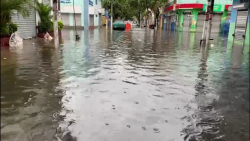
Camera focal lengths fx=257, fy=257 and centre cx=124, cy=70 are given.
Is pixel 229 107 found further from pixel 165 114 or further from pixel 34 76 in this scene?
pixel 34 76

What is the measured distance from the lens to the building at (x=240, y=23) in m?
15.7

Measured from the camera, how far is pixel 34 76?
19.0 feet

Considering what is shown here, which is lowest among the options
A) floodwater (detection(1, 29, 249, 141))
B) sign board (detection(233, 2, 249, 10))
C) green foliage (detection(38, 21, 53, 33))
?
A: floodwater (detection(1, 29, 249, 141))

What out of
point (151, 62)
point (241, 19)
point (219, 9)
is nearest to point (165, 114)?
point (151, 62)

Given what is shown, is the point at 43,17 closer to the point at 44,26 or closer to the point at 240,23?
the point at 44,26

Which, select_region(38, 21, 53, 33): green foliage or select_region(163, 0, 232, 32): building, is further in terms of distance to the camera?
select_region(163, 0, 232, 32): building

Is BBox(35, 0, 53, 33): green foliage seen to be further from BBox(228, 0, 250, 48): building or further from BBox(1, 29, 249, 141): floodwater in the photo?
BBox(228, 0, 250, 48): building

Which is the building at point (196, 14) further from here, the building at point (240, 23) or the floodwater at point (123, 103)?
the floodwater at point (123, 103)

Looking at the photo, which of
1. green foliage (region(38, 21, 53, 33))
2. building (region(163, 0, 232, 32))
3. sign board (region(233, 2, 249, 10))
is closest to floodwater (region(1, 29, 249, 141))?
green foliage (region(38, 21, 53, 33))

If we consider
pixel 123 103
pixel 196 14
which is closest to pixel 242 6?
pixel 123 103

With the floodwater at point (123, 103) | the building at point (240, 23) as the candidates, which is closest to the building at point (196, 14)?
the building at point (240, 23)

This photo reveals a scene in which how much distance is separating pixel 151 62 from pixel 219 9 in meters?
27.8

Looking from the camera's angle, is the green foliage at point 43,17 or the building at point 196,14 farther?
the building at point 196,14

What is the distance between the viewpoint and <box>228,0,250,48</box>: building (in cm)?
1570
